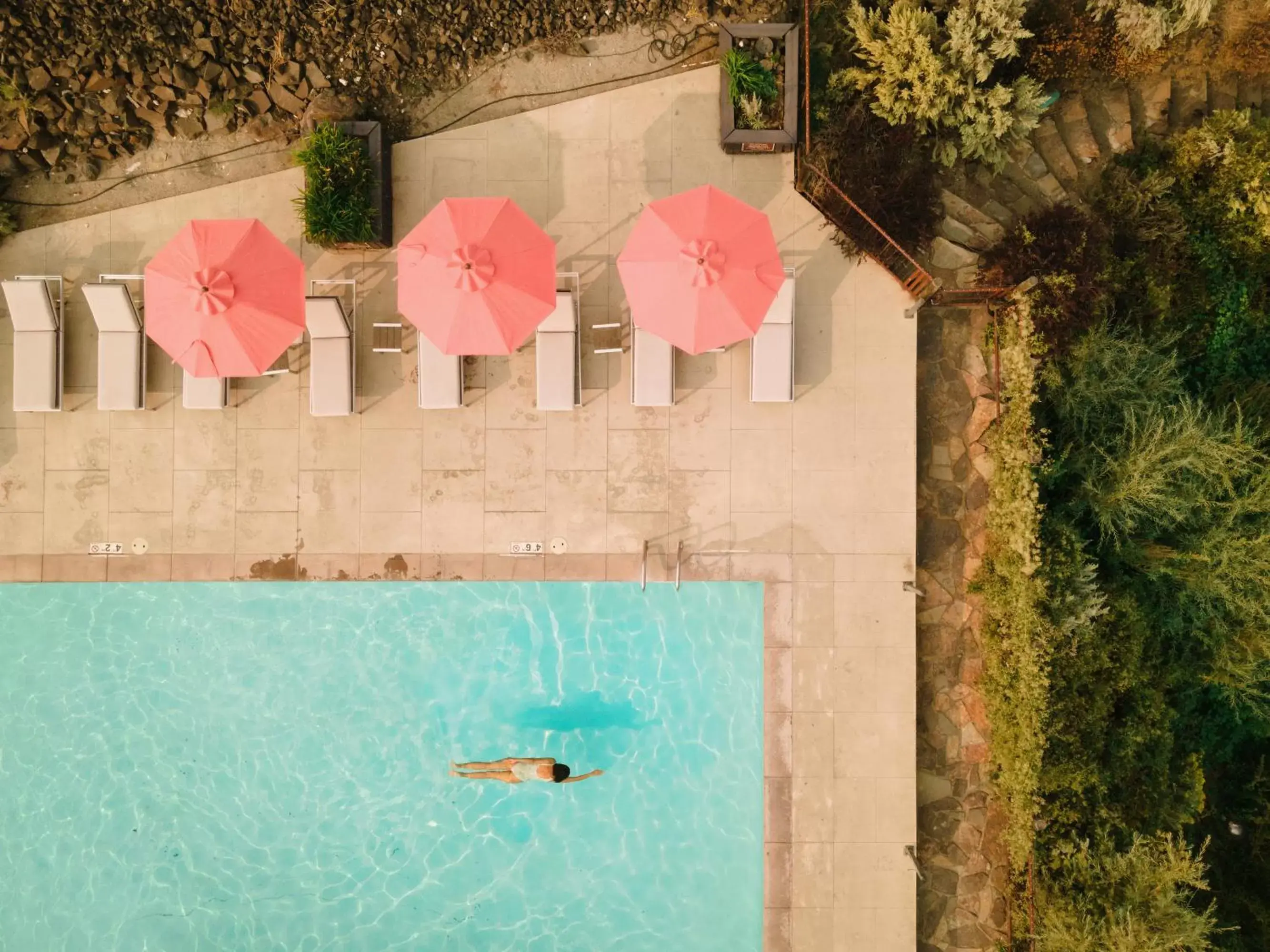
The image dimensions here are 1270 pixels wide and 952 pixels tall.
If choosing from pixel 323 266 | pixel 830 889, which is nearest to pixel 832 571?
pixel 830 889

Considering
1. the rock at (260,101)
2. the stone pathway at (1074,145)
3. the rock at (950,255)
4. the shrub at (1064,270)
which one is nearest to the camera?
the shrub at (1064,270)

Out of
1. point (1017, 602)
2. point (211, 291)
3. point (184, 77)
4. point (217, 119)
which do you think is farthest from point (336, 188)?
point (1017, 602)

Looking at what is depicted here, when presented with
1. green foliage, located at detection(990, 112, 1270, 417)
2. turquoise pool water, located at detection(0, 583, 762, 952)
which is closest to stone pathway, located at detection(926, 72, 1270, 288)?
green foliage, located at detection(990, 112, 1270, 417)

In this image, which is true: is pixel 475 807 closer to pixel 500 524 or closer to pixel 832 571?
pixel 500 524

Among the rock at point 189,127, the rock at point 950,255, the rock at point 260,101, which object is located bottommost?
the rock at point 950,255

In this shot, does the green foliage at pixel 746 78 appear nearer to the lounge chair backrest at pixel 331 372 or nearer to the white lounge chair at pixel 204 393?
the lounge chair backrest at pixel 331 372

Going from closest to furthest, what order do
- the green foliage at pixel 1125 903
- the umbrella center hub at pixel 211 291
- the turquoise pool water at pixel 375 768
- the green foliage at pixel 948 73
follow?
the umbrella center hub at pixel 211 291 → the green foliage at pixel 1125 903 → the green foliage at pixel 948 73 → the turquoise pool water at pixel 375 768

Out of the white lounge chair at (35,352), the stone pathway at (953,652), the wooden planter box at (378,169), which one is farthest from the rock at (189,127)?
the stone pathway at (953,652)
